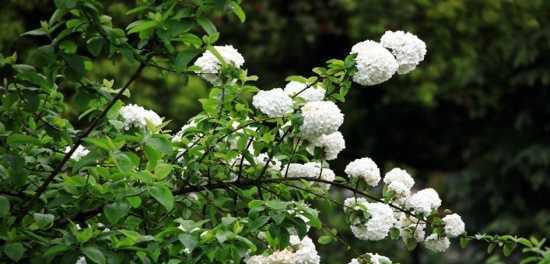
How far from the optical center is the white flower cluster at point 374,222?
2771 mm

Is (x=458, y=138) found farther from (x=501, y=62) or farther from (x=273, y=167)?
(x=273, y=167)

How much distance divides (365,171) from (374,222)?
20 centimetres

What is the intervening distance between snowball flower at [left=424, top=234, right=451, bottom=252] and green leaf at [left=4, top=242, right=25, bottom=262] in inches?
49.2

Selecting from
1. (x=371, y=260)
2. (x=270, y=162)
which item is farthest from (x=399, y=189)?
(x=270, y=162)

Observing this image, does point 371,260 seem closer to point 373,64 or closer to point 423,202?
point 423,202

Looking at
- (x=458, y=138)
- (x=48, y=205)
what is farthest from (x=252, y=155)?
(x=458, y=138)

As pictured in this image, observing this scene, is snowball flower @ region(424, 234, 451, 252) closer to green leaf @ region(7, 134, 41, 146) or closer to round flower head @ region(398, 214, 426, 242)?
round flower head @ region(398, 214, 426, 242)

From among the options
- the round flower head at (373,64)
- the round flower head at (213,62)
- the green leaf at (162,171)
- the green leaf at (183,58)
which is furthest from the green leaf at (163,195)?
the round flower head at (373,64)

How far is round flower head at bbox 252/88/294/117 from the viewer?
104 inches

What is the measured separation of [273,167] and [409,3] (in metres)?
8.31

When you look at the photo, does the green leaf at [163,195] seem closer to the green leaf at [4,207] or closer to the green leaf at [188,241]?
the green leaf at [188,241]

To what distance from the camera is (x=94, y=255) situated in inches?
92.0

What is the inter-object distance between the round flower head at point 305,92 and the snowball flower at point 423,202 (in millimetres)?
423

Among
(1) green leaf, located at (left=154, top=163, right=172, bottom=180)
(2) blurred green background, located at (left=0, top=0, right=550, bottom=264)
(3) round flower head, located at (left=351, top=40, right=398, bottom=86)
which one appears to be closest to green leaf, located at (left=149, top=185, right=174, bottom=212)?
(1) green leaf, located at (left=154, top=163, right=172, bottom=180)
